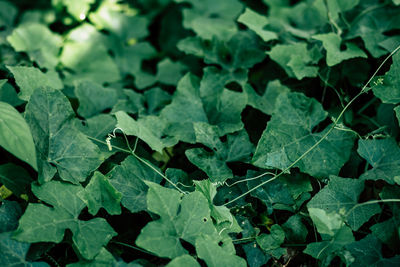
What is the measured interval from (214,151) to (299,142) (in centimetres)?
41

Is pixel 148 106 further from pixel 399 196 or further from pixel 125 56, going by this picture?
pixel 399 196

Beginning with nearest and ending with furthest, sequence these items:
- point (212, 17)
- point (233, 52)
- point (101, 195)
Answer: point (101, 195), point (233, 52), point (212, 17)

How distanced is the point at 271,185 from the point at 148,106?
89 cm

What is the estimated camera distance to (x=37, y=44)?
241 centimetres

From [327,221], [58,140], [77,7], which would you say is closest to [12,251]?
[58,140]

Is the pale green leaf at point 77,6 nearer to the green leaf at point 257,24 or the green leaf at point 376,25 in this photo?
the green leaf at point 257,24

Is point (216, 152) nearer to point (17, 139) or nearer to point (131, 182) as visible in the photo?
point (131, 182)

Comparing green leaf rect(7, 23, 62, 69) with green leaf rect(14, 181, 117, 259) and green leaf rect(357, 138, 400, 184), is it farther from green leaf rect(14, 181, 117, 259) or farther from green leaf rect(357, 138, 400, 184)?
green leaf rect(357, 138, 400, 184)

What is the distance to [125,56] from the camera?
2736 mm

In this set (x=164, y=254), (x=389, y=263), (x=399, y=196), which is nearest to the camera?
(x=164, y=254)

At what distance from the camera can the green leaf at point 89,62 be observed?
2486 millimetres

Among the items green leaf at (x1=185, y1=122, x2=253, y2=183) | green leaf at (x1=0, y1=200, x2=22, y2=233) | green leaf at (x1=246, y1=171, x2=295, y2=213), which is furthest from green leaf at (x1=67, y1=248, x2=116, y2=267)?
green leaf at (x1=246, y1=171, x2=295, y2=213)

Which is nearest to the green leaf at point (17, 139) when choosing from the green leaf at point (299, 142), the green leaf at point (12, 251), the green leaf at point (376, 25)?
the green leaf at point (12, 251)

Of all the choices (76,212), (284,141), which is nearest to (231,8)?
(284,141)
